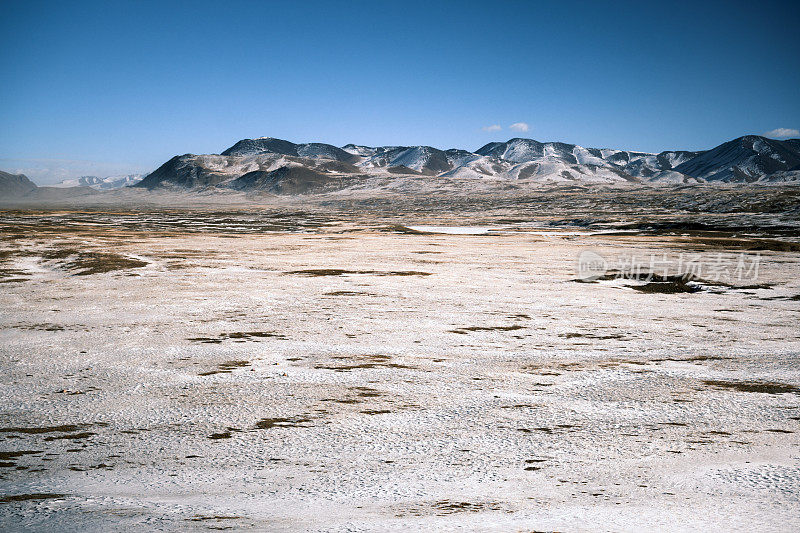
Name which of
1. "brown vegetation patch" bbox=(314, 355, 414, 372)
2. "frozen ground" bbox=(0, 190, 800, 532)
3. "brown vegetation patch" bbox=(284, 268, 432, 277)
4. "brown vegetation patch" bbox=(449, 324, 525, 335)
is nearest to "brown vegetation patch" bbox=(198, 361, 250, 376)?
"frozen ground" bbox=(0, 190, 800, 532)

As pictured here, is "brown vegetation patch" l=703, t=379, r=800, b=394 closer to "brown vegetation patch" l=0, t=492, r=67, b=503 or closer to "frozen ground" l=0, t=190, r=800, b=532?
"frozen ground" l=0, t=190, r=800, b=532

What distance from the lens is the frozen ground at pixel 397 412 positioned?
654cm

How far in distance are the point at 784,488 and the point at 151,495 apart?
28.6 feet

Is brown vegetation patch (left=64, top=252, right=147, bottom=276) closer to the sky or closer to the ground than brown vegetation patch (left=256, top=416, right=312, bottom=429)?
closer to the sky

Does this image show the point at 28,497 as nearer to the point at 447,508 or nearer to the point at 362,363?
the point at 447,508

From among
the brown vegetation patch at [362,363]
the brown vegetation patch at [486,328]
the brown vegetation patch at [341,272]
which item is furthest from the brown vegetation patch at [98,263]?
the brown vegetation patch at [486,328]

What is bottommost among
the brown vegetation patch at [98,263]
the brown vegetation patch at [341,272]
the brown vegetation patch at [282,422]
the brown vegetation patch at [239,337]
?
the brown vegetation patch at [282,422]

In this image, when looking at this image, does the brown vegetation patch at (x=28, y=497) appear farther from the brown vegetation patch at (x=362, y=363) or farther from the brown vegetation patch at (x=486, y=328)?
the brown vegetation patch at (x=486, y=328)

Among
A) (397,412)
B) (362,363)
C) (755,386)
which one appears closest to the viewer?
(397,412)

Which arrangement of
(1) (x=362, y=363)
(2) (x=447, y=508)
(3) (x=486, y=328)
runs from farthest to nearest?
(3) (x=486, y=328), (1) (x=362, y=363), (2) (x=447, y=508)

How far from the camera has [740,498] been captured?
22.2 ft

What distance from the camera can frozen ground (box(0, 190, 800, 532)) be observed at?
654 centimetres

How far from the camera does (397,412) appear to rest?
32.2 ft

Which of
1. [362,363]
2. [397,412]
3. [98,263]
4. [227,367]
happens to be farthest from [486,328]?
[98,263]
